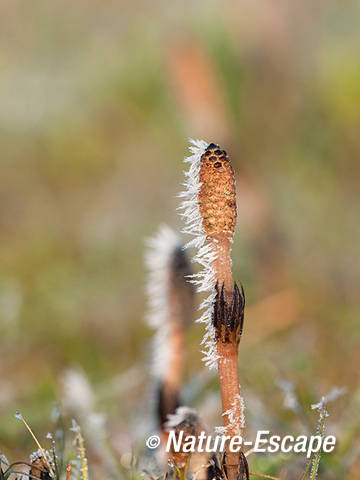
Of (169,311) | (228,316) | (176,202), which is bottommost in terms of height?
(228,316)

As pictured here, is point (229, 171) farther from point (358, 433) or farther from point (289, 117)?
point (289, 117)

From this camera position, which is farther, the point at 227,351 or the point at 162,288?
the point at 162,288

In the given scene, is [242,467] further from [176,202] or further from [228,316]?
[176,202]

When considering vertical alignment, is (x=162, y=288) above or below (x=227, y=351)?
above

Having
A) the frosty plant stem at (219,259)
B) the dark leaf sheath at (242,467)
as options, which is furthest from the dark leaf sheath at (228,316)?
the dark leaf sheath at (242,467)

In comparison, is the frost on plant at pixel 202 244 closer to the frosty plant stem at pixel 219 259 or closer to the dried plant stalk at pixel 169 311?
the frosty plant stem at pixel 219 259

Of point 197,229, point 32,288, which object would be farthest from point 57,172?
point 197,229

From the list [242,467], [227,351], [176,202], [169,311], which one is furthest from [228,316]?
[176,202]
